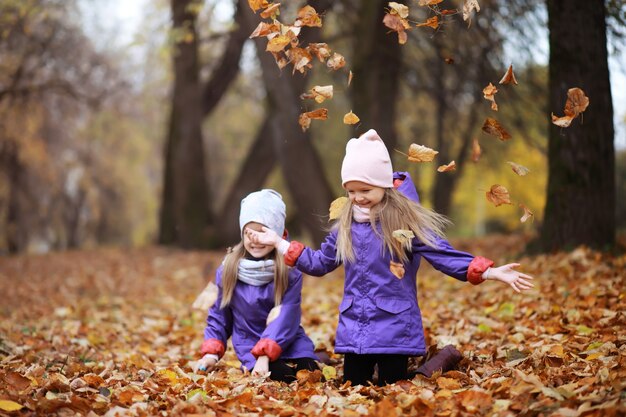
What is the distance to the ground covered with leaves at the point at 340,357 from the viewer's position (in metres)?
3.19

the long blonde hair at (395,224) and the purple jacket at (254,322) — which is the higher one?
the long blonde hair at (395,224)

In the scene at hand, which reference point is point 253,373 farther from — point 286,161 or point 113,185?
point 113,185

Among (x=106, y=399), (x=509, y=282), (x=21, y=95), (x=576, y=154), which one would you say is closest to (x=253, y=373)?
(x=106, y=399)

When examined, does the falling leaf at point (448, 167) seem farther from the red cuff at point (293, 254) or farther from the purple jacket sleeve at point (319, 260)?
the red cuff at point (293, 254)

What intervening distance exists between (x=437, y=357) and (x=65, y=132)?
20.2 m

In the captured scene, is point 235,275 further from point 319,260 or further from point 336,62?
point 336,62

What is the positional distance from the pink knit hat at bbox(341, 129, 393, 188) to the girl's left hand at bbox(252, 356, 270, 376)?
1.18 m

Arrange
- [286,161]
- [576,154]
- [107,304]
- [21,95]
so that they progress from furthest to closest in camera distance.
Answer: [21,95] < [286,161] < [107,304] < [576,154]

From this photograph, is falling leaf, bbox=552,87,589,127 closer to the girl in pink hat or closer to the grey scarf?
the girl in pink hat

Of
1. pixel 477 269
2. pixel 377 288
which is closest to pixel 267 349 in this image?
pixel 377 288

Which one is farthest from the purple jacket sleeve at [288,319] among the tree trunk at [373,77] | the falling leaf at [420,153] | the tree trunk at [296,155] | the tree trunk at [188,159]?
the tree trunk at [188,159]

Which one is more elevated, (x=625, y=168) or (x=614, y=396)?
(x=625, y=168)

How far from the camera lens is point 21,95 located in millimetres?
15906

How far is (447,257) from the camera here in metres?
3.75
